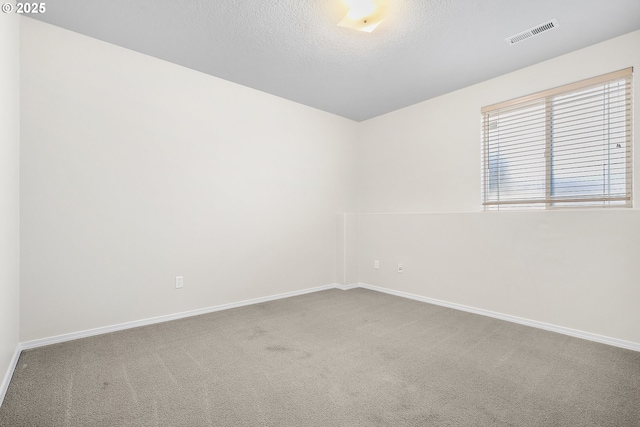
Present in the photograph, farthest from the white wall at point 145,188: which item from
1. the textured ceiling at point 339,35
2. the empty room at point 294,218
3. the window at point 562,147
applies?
the window at point 562,147

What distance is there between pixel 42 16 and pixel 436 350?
4.01m

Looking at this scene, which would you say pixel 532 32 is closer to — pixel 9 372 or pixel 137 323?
pixel 137 323

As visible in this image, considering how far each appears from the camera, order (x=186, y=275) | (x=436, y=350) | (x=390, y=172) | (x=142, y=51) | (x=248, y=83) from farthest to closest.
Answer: (x=390, y=172) < (x=248, y=83) < (x=186, y=275) < (x=142, y=51) < (x=436, y=350)

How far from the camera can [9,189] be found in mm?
2066

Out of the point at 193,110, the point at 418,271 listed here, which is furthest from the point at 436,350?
the point at 193,110

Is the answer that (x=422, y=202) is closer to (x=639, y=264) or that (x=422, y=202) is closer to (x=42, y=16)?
(x=639, y=264)

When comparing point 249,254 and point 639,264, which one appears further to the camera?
point 249,254

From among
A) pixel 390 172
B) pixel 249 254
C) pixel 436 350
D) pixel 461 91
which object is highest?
pixel 461 91

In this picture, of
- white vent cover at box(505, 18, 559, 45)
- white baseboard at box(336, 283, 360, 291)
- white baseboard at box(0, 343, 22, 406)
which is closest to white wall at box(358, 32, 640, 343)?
white baseboard at box(336, 283, 360, 291)

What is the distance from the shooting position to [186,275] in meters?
3.25

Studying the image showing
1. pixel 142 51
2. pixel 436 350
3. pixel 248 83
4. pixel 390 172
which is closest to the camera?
pixel 436 350

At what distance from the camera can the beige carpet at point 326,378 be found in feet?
5.31

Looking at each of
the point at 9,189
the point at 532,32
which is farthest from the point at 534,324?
the point at 9,189

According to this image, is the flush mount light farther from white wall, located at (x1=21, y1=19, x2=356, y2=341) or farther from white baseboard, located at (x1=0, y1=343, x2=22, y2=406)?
white baseboard, located at (x1=0, y1=343, x2=22, y2=406)
